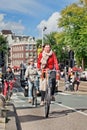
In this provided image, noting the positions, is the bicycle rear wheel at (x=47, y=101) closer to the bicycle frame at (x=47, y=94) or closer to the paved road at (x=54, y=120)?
the bicycle frame at (x=47, y=94)

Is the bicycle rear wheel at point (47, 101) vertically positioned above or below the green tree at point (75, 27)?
below

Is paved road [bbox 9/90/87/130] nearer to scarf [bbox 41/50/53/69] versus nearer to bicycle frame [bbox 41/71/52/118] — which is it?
bicycle frame [bbox 41/71/52/118]

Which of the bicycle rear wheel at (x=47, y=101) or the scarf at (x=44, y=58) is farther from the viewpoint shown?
the scarf at (x=44, y=58)

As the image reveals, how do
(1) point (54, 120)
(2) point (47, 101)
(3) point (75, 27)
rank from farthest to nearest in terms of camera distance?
(3) point (75, 27) < (2) point (47, 101) < (1) point (54, 120)

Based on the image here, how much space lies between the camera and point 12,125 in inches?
447

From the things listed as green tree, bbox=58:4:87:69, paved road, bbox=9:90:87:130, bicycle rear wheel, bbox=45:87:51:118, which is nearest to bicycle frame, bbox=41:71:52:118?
bicycle rear wheel, bbox=45:87:51:118

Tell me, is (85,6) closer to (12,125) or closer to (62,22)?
(62,22)

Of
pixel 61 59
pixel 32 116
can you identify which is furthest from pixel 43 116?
pixel 61 59

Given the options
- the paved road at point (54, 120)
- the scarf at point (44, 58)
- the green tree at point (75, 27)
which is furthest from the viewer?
the green tree at point (75, 27)

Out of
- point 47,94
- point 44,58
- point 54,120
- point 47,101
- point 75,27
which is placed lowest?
point 54,120

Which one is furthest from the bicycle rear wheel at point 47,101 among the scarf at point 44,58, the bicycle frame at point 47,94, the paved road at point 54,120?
the scarf at point 44,58

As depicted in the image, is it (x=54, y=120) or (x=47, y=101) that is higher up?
(x=47, y=101)

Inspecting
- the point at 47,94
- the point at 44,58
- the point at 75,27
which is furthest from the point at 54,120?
the point at 75,27

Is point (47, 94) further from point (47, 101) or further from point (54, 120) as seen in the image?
point (54, 120)
